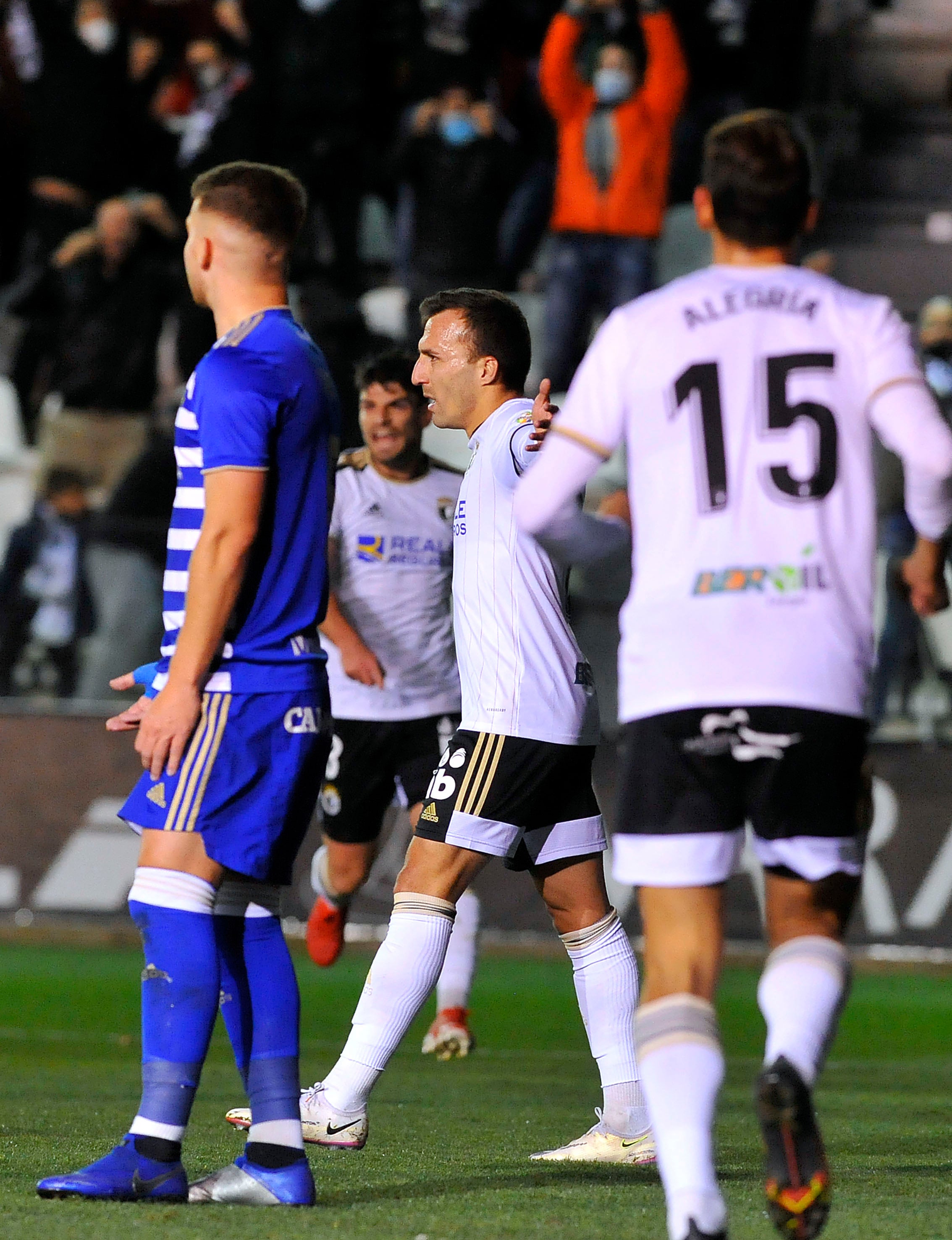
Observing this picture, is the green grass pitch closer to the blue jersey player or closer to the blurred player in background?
the blue jersey player

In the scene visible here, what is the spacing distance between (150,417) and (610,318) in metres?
8.90

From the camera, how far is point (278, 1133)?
12.6 feet

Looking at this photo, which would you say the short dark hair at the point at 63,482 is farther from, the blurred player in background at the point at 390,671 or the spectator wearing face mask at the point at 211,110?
the blurred player in background at the point at 390,671

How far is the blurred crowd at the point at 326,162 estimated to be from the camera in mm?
Result: 11930

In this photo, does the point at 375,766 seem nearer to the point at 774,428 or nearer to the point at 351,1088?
the point at 351,1088

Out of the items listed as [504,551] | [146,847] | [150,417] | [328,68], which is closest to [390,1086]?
[504,551]

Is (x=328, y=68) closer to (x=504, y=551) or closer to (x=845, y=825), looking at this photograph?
(x=504, y=551)

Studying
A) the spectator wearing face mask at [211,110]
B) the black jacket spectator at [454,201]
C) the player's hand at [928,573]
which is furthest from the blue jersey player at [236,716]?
the spectator wearing face mask at [211,110]

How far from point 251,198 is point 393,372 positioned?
285cm

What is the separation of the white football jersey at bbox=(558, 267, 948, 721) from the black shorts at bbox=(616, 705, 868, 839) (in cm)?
3

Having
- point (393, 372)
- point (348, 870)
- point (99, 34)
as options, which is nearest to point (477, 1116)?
point (348, 870)

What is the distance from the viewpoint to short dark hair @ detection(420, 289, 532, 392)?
4781 mm

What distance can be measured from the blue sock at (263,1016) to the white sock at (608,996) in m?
1.05

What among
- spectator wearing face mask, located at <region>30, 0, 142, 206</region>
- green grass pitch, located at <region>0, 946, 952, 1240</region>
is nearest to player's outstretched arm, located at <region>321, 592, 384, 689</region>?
green grass pitch, located at <region>0, 946, 952, 1240</region>
